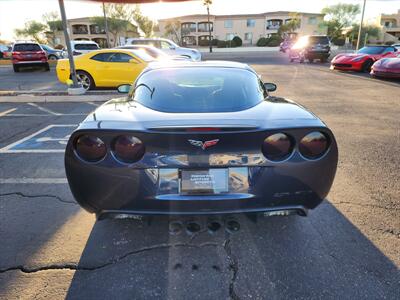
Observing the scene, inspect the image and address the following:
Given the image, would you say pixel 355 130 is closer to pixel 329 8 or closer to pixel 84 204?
pixel 84 204

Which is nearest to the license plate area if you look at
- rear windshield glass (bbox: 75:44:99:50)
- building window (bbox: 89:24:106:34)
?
rear windshield glass (bbox: 75:44:99:50)

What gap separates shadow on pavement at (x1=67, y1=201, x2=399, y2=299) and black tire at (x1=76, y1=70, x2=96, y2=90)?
8.57 metres

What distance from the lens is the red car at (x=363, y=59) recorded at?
14.5 metres

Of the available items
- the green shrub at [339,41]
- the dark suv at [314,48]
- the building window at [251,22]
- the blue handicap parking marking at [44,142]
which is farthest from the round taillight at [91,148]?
the building window at [251,22]

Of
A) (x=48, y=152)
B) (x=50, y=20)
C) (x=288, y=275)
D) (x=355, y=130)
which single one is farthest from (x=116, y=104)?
(x=50, y=20)

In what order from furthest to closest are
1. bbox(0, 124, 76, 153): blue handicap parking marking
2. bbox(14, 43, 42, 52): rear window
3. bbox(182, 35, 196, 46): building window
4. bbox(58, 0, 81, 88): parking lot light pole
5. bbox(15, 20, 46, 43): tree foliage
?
bbox(15, 20, 46, 43): tree foliage → bbox(182, 35, 196, 46): building window → bbox(14, 43, 42, 52): rear window → bbox(58, 0, 81, 88): parking lot light pole → bbox(0, 124, 76, 153): blue handicap parking marking

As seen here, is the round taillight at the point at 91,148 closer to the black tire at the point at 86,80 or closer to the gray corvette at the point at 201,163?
the gray corvette at the point at 201,163

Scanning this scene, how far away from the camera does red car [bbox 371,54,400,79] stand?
11148 mm

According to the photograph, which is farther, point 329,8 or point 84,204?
point 329,8

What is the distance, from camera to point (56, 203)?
3.09 meters

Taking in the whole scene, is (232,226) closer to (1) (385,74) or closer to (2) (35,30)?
(1) (385,74)

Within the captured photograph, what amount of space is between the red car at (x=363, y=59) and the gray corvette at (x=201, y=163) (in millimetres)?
14718

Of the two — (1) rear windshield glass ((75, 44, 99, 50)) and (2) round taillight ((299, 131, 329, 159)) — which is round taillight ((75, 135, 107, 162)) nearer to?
(2) round taillight ((299, 131, 329, 159))

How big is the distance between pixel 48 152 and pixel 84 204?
9.24 feet
